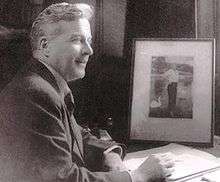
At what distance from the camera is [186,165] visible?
1172 mm

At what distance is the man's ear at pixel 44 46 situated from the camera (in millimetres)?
1089

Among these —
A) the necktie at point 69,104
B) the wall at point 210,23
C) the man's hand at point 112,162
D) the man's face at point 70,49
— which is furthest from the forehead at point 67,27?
the wall at point 210,23

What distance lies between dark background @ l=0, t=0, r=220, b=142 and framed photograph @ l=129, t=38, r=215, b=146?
10cm

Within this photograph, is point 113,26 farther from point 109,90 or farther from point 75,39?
point 75,39

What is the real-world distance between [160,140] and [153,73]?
0.69 ft

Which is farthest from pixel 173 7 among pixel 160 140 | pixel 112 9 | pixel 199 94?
pixel 160 140

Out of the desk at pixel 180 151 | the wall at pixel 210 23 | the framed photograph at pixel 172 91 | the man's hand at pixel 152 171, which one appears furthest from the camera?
the wall at pixel 210 23

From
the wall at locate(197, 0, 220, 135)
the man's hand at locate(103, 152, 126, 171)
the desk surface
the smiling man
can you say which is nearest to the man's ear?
the smiling man

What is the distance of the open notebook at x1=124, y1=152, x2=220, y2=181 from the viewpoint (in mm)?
1097

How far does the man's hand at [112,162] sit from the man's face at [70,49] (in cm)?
23

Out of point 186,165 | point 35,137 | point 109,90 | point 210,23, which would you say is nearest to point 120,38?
point 109,90

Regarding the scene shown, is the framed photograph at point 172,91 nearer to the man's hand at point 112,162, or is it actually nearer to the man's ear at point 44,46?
the man's hand at point 112,162

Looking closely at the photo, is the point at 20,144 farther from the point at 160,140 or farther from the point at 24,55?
the point at 160,140

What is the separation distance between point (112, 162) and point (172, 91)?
36 centimetres
